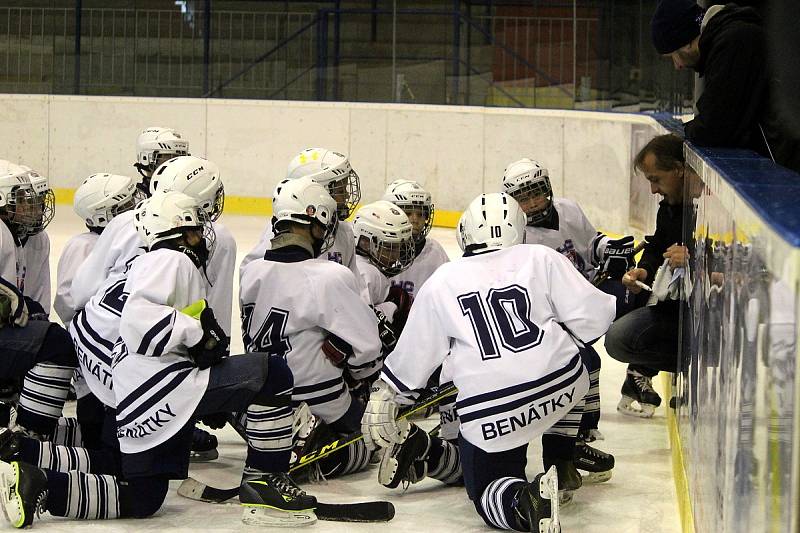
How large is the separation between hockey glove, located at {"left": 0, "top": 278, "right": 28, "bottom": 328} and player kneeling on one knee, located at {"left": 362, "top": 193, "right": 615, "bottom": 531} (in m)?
1.26

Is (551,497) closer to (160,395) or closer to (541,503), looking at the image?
(541,503)

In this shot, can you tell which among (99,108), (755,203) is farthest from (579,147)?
(755,203)

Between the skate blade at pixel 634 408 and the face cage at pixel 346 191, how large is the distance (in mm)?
1417


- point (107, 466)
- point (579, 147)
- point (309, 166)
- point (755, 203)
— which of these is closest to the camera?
point (755, 203)

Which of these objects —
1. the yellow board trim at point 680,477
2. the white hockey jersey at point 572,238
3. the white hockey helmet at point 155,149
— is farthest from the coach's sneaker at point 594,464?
the white hockey helmet at point 155,149

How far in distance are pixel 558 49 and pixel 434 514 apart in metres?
8.54

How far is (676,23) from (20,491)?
242cm

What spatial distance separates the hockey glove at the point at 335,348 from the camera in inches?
164

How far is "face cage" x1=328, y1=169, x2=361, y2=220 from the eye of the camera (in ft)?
16.8

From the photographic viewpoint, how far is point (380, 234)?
4.83 metres

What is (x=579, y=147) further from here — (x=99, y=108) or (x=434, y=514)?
(x=434, y=514)

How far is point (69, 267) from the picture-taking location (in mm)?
4891

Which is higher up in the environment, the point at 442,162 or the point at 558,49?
the point at 558,49

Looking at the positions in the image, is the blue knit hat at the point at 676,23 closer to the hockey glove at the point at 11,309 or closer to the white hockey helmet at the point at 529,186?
the white hockey helmet at the point at 529,186
